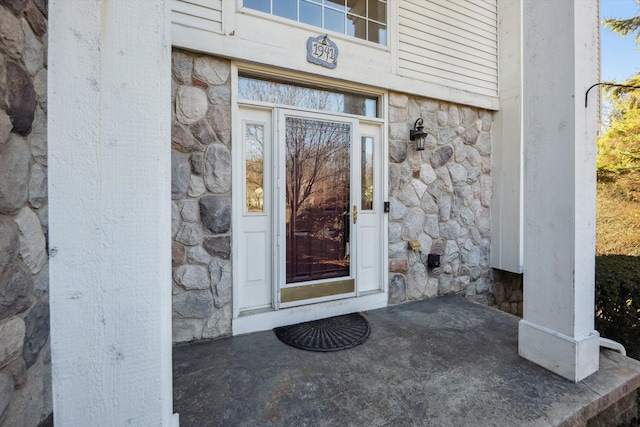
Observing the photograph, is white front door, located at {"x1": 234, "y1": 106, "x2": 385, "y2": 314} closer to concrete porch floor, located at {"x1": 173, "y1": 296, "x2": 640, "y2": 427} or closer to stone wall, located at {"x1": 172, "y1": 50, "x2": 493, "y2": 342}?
stone wall, located at {"x1": 172, "y1": 50, "x2": 493, "y2": 342}

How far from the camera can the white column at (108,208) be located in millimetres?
966

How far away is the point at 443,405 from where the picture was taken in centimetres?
170

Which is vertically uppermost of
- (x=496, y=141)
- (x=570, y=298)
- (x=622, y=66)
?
(x=622, y=66)

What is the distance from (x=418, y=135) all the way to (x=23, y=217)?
3.12m

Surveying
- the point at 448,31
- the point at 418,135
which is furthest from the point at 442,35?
the point at 418,135

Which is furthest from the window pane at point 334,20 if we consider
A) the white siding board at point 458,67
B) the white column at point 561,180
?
the white column at point 561,180

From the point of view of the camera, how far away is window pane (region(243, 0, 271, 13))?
2.52 meters

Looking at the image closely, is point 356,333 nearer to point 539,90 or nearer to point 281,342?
point 281,342

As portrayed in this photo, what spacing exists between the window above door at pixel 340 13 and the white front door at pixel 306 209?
84 centimetres

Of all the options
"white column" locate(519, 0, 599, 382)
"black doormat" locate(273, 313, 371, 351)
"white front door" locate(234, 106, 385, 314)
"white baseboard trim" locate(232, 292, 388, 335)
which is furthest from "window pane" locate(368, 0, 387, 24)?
"black doormat" locate(273, 313, 371, 351)

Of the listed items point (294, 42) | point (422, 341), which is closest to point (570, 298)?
point (422, 341)

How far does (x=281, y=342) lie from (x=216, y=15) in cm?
265

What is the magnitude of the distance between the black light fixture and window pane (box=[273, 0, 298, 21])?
1.60 m

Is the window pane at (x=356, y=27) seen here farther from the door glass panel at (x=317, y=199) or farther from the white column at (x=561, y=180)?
the white column at (x=561, y=180)
